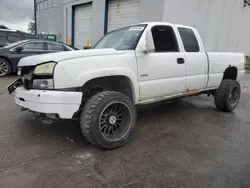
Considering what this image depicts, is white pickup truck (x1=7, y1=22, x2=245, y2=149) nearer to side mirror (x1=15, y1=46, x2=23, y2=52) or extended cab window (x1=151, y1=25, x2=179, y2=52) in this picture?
extended cab window (x1=151, y1=25, x2=179, y2=52)

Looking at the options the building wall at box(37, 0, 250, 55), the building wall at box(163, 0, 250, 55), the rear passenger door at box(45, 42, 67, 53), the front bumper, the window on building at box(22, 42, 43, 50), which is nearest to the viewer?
the front bumper

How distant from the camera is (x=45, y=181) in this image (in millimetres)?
2326

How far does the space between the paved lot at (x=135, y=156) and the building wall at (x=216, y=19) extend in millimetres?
7610

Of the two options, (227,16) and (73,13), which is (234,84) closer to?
(227,16)

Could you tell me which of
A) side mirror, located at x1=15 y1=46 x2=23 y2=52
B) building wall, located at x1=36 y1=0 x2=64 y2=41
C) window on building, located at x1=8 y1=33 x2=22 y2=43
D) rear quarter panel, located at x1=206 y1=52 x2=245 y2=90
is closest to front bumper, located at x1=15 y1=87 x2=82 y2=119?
rear quarter panel, located at x1=206 y1=52 x2=245 y2=90

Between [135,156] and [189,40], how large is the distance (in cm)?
270

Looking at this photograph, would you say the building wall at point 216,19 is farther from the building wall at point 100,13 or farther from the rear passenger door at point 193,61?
the rear passenger door at point 193,61

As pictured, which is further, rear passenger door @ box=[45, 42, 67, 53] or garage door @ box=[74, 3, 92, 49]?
garage door @ box=[74, 3, 92, 49]

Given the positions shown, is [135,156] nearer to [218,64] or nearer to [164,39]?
[164,39]

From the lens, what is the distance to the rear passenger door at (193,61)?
13.8 ft

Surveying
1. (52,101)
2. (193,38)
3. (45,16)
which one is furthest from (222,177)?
(45,16)

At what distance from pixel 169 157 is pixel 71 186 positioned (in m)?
1.36

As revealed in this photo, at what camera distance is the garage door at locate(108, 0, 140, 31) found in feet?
37.9

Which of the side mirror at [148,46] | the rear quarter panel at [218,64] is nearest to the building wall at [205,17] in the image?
the rear quarter panel at [218,64]
